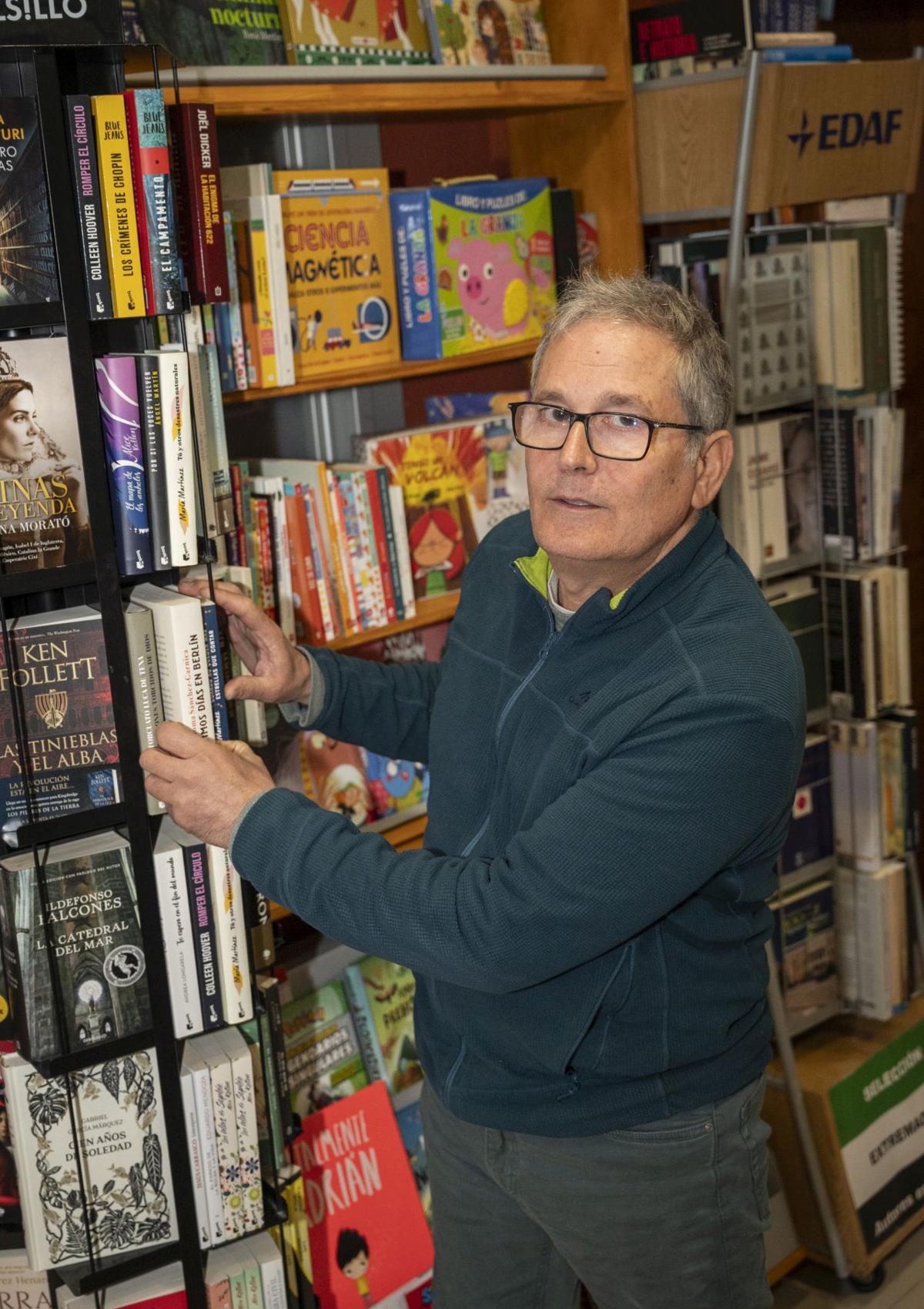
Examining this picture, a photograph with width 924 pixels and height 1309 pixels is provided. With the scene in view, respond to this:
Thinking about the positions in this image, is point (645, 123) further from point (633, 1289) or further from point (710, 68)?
point (633, 1289)

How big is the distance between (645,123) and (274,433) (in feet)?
3.05

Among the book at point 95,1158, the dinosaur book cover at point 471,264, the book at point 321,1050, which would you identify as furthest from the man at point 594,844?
the dinosaur book cover at point 471,264

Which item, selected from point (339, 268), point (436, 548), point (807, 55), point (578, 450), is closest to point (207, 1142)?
point (578, 450)

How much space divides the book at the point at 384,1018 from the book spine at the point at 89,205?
53.0 inches

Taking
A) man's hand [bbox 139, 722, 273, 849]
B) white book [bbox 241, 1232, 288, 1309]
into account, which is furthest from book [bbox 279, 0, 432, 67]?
white book [bbox 241, 1232, 288, 1309]

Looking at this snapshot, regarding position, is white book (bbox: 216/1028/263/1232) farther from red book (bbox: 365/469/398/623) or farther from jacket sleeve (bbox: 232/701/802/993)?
red book (bbox: 365/469/398/623)

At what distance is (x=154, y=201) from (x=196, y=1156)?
118 cm

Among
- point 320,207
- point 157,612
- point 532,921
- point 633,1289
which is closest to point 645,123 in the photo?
point 320,207

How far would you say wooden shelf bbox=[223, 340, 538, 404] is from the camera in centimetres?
218

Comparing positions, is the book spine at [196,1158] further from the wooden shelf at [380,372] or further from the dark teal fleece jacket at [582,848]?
the wooden shelf at [380,372]

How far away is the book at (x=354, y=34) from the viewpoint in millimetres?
2232

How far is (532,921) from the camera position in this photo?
1.38 metres

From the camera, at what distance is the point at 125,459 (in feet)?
5.35

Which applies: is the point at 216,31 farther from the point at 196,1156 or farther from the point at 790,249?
the point at 196,1156
